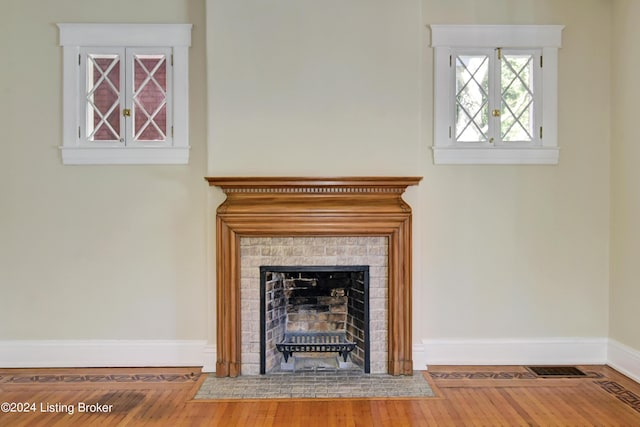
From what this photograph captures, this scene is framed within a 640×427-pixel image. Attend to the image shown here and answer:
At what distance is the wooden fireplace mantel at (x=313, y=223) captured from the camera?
3125 mm

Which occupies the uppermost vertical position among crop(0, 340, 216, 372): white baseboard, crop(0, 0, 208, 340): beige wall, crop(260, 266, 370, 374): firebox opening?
crop(0, 0, 208, 340): beige wall

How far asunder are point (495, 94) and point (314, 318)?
7.51 feet

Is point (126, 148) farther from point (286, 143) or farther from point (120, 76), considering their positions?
point (286, 143)

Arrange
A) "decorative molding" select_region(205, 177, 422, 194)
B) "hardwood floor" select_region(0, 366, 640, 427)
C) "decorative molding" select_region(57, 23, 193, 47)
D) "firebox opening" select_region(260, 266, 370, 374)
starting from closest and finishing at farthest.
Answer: "hardwood floor" select_region(0, 366, 640, 427) → "decorative molding" select_region(205, 177, 422, 194) → "firebox opening" select_region(260, 266, 370, 374) → "decorative molding" select_region(57, 23, 193, 47)

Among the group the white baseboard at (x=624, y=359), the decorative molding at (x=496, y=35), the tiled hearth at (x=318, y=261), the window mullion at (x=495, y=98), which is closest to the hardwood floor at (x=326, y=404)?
the white baseboard at (x=624, y=359)

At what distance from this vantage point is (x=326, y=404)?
2.73 meters

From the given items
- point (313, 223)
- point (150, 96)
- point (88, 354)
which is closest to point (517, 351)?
point (313, 223)

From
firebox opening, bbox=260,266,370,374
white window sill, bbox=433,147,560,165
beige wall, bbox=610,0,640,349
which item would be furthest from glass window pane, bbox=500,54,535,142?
firebox opening, bbox=260,266,370,374

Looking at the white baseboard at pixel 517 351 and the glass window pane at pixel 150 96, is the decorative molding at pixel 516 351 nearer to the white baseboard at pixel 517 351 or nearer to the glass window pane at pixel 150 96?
the white baseboard at pixel 517 351

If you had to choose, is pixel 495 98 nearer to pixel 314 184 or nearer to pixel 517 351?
pixel 314 184

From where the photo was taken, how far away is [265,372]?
3189 mm

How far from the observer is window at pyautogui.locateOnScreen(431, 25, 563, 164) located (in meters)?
3.37

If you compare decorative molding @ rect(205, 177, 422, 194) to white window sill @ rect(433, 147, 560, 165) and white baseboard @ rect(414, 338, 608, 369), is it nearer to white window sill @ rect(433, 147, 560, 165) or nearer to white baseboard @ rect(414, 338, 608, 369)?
white window sill @ rect(433, 147, 560, 165)

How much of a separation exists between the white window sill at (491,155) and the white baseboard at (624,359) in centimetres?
154
